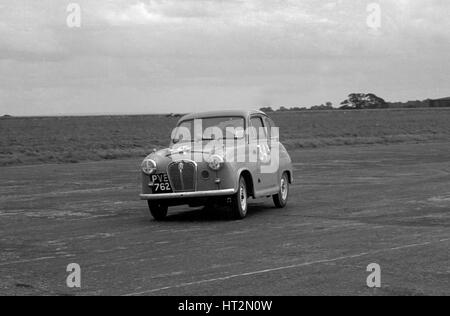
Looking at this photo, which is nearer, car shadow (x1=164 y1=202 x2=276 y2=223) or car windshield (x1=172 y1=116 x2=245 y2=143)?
car shadow (x1=164 y1=202 x2=276 y2=223)

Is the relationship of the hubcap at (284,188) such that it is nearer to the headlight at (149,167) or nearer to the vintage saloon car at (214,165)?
the vintage saloon car at (214,165)

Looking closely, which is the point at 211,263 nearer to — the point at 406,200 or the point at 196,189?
the point at 196,189

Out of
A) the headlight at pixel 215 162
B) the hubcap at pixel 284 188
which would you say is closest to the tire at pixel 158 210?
the headlight at pixel 215 162

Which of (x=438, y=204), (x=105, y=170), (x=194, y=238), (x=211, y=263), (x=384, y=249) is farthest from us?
(x=105, y=170)

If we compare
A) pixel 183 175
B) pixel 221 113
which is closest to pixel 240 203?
pixel 183 175

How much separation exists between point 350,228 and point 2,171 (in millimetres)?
21160

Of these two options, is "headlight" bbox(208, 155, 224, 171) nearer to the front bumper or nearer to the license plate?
the front bumper

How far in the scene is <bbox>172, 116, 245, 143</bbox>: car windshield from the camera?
15297 millimetres

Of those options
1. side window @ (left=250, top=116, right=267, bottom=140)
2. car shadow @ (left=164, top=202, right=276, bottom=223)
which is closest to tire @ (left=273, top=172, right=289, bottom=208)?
car shadow @ (left=164, top=202, right=276, bottom=223)

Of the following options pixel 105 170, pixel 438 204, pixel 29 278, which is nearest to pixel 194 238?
pixel 29 278

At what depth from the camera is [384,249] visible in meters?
10.5

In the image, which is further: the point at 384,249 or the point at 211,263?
the point at 384,249

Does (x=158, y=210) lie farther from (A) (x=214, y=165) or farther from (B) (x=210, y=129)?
(B) (x=210, y=129)

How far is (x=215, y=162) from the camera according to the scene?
14023 mm
